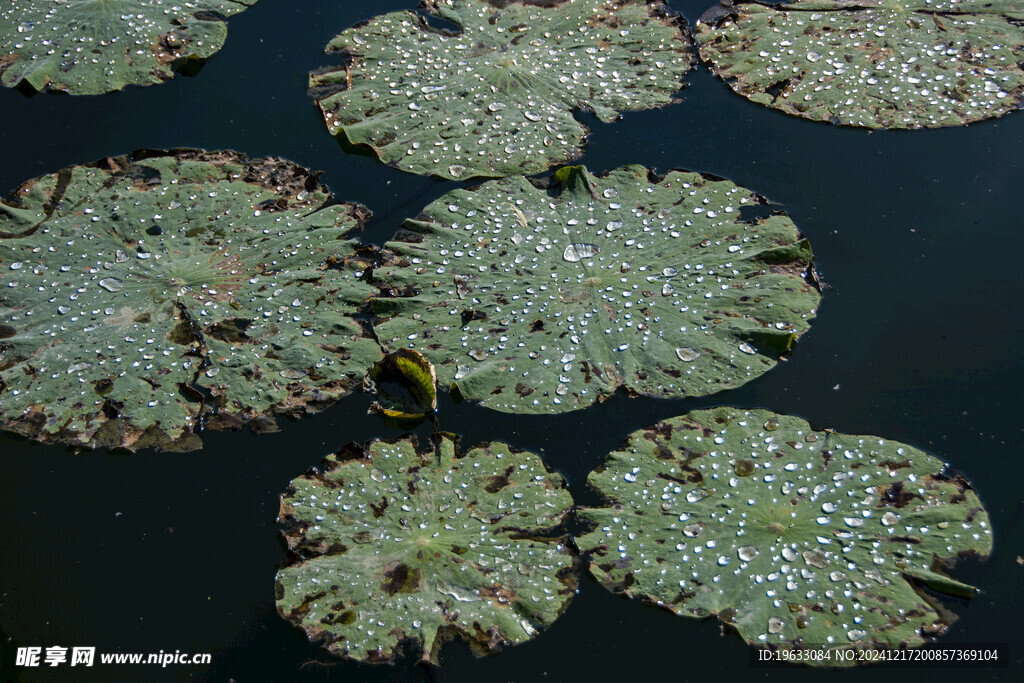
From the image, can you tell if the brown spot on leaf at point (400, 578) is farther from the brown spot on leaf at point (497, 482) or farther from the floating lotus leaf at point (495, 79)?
the floating lotus leaf at point (495, 79)

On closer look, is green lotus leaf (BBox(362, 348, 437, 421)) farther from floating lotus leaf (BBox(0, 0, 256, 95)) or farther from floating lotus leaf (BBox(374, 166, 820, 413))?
floating lotus leaf (BBox(0, 0, 256, 95))

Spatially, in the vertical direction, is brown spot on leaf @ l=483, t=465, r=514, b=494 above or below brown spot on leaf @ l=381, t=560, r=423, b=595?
above

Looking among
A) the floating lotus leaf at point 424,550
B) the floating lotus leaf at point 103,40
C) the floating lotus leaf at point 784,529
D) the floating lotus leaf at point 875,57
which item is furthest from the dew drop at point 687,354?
the floating lotus leaf at point 103,40

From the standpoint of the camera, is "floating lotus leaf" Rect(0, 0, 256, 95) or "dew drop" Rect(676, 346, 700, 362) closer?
"dew drop" Rect(676, 346, 700, 362)

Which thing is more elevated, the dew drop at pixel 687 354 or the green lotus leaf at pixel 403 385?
the dew drop at pixel 687 354

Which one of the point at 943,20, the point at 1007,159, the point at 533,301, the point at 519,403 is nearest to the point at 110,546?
the point at 519,403

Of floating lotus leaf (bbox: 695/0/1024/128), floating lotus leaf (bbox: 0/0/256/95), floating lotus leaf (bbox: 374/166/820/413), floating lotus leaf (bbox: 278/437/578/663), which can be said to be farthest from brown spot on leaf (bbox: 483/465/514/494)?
floating lotus leaf (bbox: 0/0/256/95)

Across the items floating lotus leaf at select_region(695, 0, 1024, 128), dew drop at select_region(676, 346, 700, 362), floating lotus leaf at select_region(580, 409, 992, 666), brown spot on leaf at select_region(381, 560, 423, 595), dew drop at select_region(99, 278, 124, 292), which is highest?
floating lotus leaf at select_region(695, 0, 1024, 128)
